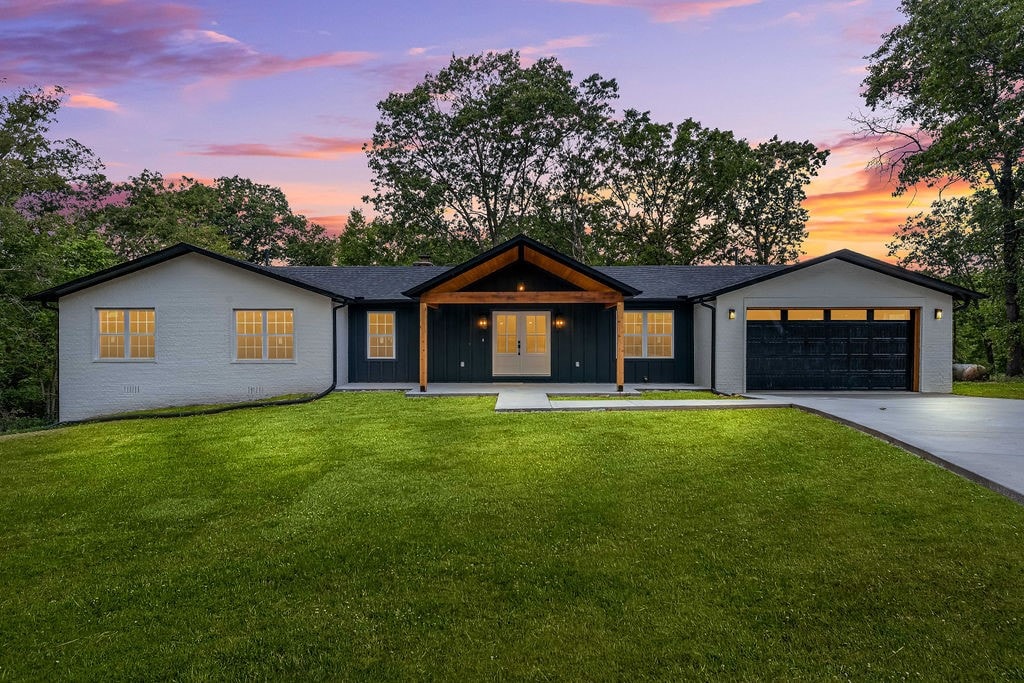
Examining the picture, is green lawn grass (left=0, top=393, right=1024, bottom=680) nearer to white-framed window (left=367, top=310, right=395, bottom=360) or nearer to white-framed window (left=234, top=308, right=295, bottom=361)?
white-framed window (left=234, top=308, right=295, bottom=361)

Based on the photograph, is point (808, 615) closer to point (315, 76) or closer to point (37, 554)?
point (37, 554)

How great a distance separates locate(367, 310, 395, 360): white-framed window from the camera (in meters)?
15.5

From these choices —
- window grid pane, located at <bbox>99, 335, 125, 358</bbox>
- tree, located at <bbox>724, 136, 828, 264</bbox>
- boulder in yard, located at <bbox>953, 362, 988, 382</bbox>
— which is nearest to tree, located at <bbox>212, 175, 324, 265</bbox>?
window grid pane, located at <bbox>99, 335, 125, 358</bbox>

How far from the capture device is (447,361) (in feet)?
50.8

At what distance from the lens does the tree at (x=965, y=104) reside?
1623 cm

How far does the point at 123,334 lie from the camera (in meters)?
13.7

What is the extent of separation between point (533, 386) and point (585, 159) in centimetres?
1951

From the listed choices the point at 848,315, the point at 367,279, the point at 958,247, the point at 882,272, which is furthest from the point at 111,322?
the point at 958,247

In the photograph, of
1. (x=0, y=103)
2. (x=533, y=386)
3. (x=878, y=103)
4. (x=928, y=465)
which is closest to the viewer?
(x=928, y=465)

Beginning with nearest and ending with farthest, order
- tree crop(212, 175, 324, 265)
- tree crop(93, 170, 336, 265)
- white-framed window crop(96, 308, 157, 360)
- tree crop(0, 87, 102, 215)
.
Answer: white-framed window crop(96, 308, 157, 360)
tree crop(0, 87, 102, 215)
tree crop(93, 170, 336, 265)
tree crop(212, 175, 324, 265)

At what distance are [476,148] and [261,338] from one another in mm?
20068

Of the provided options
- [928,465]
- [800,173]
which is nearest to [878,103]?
[800,173]

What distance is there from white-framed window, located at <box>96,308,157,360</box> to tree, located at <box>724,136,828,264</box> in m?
28.1

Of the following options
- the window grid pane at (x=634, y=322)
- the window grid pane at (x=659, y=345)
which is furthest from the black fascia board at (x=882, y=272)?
the window grid pane at (x=634, y=322)
